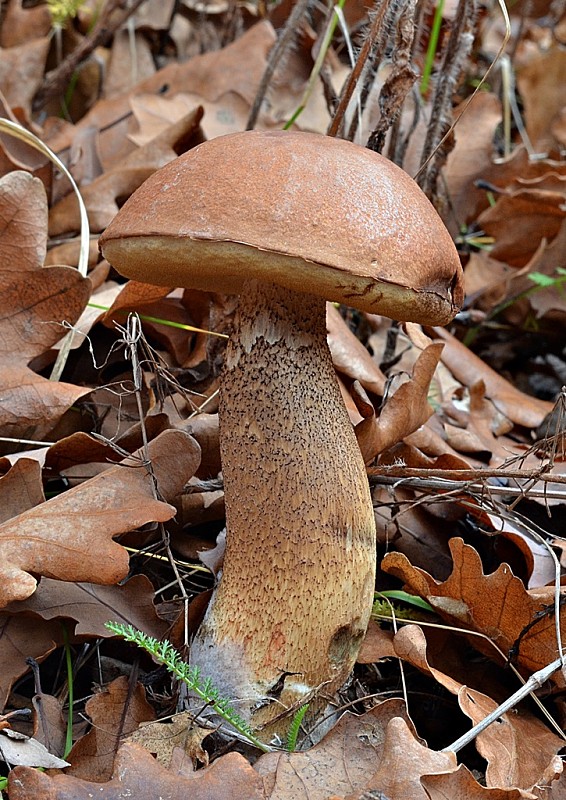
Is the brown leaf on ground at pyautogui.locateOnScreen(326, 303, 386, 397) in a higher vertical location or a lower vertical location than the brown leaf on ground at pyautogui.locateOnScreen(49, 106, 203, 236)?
lower

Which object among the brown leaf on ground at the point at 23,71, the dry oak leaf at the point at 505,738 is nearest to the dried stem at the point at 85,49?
the brown leaf on ground at the point at 23,71

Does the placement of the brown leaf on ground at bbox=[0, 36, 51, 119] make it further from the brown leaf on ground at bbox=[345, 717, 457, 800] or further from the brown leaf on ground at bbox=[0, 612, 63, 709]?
the brown leaf on ground at bbox=[345, 717, 457, 800]

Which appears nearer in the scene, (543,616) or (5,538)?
(5,538)

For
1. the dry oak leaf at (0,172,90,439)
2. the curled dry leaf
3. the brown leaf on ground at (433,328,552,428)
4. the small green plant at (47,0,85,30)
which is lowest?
the brown leaf on ground at (433,328,552,428)

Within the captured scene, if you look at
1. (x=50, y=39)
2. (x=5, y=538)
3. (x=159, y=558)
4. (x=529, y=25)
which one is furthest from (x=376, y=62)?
(x=529, y=25)

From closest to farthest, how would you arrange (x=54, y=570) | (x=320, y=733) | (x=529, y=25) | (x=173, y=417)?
(x=54, y=570)
(x=320, y=733)
(x=173, y=417)
(x=529, y=25)

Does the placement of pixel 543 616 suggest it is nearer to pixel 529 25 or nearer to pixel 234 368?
pixel 234 368

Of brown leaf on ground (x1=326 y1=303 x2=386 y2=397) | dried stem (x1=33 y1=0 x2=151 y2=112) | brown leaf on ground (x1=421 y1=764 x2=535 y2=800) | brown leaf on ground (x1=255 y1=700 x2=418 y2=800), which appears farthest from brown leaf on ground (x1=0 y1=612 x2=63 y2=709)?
dried stem (x1=33 y1=0 x2=151 y2=112)

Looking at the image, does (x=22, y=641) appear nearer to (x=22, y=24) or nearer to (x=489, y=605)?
(x=489, y=605)

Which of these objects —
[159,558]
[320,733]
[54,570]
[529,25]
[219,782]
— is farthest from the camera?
[529,25]
